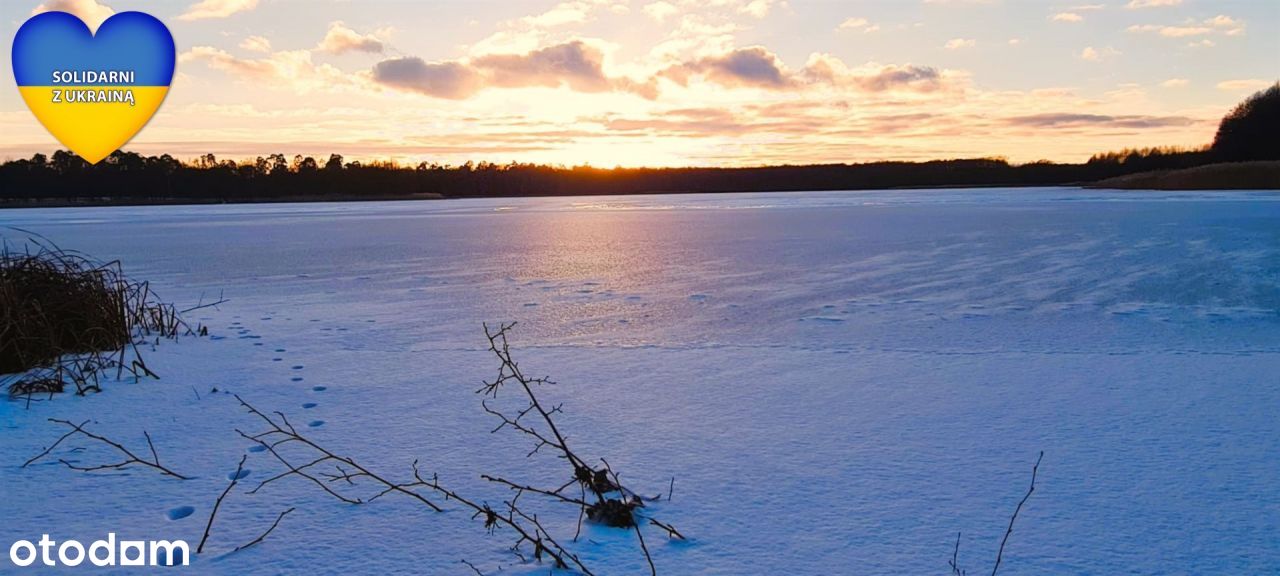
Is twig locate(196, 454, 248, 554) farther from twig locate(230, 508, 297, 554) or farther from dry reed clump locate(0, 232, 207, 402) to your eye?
dry reed clump locate(0, 232, 207, 402)

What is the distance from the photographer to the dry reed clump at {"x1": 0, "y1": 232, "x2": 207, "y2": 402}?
303cm

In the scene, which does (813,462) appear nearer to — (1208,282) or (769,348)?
(769,348)

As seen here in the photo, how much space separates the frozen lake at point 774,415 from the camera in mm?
1611

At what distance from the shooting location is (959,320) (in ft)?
13.6

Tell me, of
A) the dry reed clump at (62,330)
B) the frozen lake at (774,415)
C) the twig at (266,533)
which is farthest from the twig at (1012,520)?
the dry reed clump at (62,330)

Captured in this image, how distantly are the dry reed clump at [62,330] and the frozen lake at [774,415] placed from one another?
0.67 feet

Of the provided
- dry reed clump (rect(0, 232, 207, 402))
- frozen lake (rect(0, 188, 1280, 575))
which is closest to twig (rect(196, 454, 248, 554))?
frozen lake (rect(0, 188, 1280, 575))

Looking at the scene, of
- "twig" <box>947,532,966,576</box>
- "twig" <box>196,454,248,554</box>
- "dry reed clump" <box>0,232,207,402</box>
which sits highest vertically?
"dry reed clump" <box>0,232,207,402</box>

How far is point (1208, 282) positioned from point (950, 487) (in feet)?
15.3

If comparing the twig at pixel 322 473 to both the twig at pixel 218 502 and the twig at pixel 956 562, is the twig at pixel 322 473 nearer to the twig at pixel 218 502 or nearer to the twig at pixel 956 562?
the twig at pixel 218 502

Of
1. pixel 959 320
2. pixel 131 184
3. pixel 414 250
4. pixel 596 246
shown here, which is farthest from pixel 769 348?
pixel 131 184

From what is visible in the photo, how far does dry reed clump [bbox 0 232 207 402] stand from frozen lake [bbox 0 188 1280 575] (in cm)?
20

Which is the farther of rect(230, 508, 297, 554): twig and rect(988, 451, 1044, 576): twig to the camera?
rect(230, 508, 297, 554): twig

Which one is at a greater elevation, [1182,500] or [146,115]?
[146,115]
